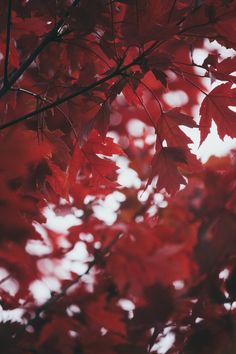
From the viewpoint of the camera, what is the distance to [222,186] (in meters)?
1.12

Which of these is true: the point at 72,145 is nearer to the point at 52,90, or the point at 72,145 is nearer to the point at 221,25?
the point at 52,90

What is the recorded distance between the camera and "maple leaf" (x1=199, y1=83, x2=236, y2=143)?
38.9 inches

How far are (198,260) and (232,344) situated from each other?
22cm

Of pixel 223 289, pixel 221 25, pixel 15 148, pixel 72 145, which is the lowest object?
pixel 223 289

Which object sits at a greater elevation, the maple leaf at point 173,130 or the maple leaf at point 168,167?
the maple leaf at point 173,130

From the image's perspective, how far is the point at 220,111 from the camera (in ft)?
3.30

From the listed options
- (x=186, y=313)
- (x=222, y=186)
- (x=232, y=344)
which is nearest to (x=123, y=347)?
(x=186, y=313)

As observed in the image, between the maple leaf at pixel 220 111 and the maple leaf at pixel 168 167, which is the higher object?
the maple leaf at pixel 220 111

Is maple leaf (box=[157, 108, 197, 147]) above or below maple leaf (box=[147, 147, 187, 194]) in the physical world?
above

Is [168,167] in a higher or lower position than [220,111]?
lower

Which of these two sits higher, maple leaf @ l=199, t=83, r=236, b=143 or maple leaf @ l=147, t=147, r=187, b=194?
maple leaf @ l=199, t=83, r=236, b=143

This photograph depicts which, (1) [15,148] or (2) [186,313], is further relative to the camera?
(2) [186,313]

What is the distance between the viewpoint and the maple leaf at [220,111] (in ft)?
3.24

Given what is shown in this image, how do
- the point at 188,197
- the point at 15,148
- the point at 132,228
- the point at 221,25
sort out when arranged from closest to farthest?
the point at 15,148 < the point at 221,25 < the point at 132,228 < the point at 188,197
